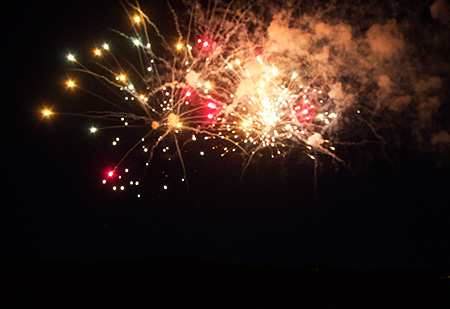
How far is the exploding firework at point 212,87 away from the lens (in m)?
6.07

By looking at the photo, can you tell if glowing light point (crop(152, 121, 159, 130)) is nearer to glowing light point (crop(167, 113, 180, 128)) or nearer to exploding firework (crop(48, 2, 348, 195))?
exploding firework (crop(48, 2, 348, 195))

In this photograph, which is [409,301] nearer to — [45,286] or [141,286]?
[141,286]

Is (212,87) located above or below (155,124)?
above

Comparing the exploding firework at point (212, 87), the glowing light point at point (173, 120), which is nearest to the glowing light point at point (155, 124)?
the exploding firework at point (212, 87)

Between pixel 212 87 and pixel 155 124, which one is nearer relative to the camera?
pixel 212 87

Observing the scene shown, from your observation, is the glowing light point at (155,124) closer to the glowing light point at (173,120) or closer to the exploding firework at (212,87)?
the exploding firework at (212,87)

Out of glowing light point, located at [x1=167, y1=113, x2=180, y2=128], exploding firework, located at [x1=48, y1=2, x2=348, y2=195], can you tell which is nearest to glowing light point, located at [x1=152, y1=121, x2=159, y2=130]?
exploding firework, located at [x1=48, y1=2, x2=348, y2=195]

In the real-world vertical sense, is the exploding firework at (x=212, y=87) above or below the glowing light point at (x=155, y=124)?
above

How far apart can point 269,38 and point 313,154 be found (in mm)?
2709

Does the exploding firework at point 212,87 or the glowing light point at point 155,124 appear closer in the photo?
the exploding firework at point 212,87

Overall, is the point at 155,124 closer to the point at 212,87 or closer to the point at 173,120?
the point at 173,120

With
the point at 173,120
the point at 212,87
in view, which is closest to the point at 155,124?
the point at 173,120

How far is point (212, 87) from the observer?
620 centimetres

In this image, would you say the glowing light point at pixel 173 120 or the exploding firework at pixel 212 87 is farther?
the glowing light point at pixel 173 120
